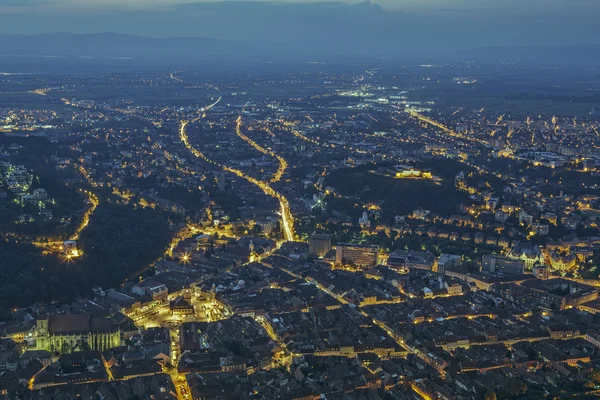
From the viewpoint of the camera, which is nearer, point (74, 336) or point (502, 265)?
point (74, 336)

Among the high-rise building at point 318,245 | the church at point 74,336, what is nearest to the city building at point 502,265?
the high-rise building at point 318,245

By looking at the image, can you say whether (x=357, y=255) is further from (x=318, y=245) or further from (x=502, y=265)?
(x=502, y=265)

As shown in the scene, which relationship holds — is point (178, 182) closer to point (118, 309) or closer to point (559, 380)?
point (118, 309)

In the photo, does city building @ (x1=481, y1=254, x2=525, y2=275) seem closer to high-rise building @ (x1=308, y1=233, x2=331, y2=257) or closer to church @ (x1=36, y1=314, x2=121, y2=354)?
high-rise building @ (x1=308, y1=233, x2=331, y2=257)

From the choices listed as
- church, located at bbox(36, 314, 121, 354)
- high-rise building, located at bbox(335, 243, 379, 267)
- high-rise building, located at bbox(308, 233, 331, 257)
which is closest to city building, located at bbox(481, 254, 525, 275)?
high-rise building, located at bbox(335, 243, 379, 267)

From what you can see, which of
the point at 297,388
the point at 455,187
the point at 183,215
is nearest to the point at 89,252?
the point at 183,215

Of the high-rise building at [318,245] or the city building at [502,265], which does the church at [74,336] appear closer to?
the high-rise building at [318,245]

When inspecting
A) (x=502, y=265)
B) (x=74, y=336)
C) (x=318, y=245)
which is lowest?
(x=502, y=265)

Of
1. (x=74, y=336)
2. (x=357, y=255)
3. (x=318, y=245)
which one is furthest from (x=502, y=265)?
(x=74, y=336)
